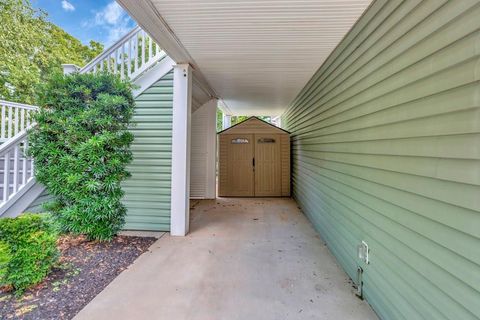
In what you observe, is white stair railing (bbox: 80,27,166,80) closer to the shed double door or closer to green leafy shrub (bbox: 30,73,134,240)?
green leafy shrub (bbox: 30,73,134,240)

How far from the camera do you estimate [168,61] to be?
409 centimetres

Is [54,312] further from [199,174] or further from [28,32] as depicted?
[28,32]

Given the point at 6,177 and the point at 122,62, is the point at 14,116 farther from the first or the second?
the point at 122,62

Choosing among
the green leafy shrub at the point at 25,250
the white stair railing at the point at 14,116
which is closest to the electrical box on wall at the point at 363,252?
the green leafy shrub at the point at 25,250

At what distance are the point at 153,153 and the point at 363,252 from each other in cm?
326

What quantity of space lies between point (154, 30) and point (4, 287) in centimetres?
294

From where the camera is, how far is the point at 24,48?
34.4 feet

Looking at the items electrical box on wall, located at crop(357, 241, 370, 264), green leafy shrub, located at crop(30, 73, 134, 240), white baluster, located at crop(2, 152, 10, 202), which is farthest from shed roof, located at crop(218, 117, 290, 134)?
electrical box on wall, located at crop(357, 241, 370, 264)

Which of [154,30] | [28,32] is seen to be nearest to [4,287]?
[154,30]

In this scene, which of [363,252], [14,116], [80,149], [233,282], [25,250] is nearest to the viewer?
[25,250]

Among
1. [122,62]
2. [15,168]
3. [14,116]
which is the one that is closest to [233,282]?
[15,168]

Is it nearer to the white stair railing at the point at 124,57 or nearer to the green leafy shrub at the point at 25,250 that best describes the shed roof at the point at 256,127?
the white stair railing at the point at 124,57

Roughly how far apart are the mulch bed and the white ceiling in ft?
8.95

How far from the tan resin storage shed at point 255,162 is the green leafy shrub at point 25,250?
5.31 m
